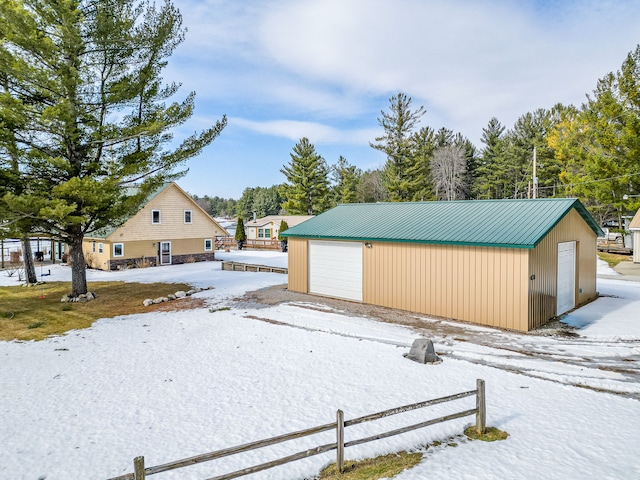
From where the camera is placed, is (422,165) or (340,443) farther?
(422,165)

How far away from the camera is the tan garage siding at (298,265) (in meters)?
17.0

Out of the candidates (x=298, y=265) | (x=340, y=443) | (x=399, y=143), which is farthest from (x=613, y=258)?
(x=340, y=443)

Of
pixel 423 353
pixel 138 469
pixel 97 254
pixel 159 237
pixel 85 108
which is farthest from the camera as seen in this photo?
pixel 159 237

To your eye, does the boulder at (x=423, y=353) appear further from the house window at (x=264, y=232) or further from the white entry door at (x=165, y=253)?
the house window at (x=264, y=232)

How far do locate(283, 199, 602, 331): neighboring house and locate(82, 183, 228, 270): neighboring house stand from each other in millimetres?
14752

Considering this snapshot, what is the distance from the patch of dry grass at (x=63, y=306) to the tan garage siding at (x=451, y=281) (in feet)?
24.3

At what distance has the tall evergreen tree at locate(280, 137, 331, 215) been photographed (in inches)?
2057

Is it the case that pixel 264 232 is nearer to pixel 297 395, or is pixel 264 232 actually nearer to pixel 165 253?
pixel 165 253

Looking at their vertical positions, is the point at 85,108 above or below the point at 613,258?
above

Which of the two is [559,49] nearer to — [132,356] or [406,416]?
[406,416]

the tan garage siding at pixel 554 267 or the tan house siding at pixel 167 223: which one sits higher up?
the tan house siding at pixel 167 223

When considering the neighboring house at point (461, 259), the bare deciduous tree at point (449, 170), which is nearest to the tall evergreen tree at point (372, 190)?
the bare deciduous tree at point (449, 170)

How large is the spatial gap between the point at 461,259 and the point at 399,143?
115 ft

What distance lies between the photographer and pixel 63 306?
15.4 metres
